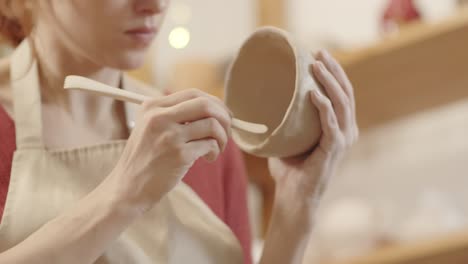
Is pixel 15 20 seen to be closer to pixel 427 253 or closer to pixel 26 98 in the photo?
pixel 26 98

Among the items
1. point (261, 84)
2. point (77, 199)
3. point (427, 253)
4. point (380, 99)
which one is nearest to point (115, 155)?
point (77, 199)

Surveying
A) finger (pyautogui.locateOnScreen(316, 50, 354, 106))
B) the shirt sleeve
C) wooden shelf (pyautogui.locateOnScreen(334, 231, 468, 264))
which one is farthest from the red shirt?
wooden shelf (pyautogui.locateOnScreen(334, 231, 468, 264))

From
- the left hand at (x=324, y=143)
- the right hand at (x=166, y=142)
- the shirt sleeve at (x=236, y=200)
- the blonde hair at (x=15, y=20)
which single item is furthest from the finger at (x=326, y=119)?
the blonde hair at (x=15, y=20)

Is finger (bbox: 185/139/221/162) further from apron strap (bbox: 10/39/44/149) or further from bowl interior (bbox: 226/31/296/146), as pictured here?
apron strap (bbox: 10/39/44/149)

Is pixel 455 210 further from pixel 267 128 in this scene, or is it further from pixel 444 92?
pixel 267 128

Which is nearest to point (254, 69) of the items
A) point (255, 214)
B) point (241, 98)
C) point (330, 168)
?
point (241, 98)

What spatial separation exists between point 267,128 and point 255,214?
3.37ft

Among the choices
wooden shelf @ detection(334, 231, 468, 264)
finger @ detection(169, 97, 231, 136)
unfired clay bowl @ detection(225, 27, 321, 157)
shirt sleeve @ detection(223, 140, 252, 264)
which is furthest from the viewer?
wooden shelf @ detection(334, 231, 468, 264)

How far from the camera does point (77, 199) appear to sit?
3.08 ft

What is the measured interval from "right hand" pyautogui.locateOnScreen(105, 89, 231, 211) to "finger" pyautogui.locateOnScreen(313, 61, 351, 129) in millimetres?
134

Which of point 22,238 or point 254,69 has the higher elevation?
point 254,69

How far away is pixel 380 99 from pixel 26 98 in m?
0.94

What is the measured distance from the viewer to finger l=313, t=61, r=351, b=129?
901 millimetres

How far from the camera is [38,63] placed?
104 cm
